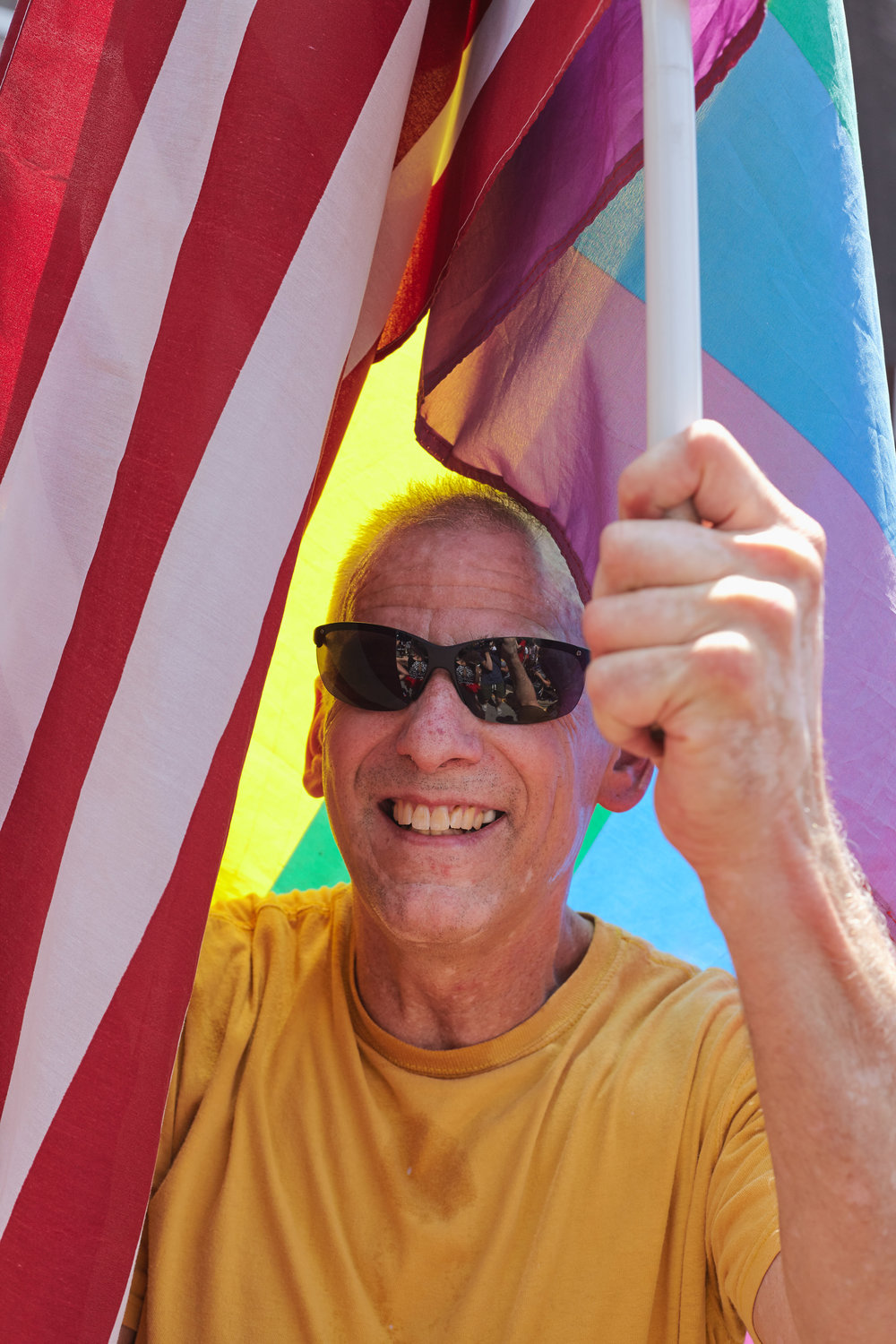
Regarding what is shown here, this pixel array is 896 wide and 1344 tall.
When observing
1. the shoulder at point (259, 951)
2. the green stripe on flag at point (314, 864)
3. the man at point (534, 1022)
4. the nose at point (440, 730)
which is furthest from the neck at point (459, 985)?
the green stripe on flag at point (314, 864)

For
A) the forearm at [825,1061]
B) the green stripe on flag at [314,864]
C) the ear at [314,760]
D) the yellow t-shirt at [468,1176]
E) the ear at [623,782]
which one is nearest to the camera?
the forearm at [825,1061]

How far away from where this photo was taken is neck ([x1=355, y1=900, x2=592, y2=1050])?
5.30 feet

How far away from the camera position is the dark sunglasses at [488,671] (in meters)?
1.60

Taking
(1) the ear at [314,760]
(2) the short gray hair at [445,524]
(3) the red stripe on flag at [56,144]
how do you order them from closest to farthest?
(3) the red stripe on flag at [56,144] < (2) the short gray hair at [445,524] < (1) the ear at [314,760]

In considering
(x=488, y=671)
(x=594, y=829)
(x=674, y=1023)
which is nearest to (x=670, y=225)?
(x=488, y=671)

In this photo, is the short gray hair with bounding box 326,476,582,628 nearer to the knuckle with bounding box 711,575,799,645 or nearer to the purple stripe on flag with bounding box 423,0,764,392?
the purple stripe on flag with bounding box 423,0,764,392

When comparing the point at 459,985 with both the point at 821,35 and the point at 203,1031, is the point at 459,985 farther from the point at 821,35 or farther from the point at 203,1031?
the point at 821,35

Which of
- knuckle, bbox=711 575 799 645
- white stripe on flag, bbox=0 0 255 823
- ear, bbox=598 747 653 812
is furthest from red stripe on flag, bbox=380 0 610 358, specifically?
ear, bbox=598 747 653 812

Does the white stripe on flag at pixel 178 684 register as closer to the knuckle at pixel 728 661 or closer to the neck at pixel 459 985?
the knuckle at pixel 728 661

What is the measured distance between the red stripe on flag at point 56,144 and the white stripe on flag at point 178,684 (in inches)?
8.1

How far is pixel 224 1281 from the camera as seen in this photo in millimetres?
1425

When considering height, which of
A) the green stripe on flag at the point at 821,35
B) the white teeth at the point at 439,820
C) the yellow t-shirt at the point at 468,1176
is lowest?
the yellow t-shirt at the point at 468,1176

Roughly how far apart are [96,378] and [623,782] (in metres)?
1.05

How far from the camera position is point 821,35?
128 cm
